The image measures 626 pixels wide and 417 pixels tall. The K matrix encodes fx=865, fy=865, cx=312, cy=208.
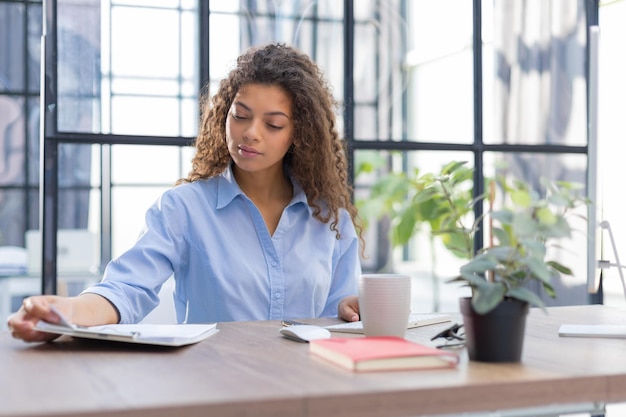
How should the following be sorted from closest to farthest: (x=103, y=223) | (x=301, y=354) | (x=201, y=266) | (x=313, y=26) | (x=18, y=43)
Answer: (x=301, y=354)
(x=201, y=266)
(x=103, y=223)
(x=313, y=26)
(x=18, y=43)

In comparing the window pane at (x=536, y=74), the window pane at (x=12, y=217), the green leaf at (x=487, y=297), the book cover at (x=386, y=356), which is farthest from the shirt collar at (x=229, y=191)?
the window pane at (x=12, y=217)

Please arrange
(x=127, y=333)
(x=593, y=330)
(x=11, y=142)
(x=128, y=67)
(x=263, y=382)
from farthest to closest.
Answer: (x=11, y=142), (x=128, y=67), (x=593, y=330), (x=127, y=333), (x=263, y=382)

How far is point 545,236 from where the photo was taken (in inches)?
50.0

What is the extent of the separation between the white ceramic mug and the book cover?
0.65ft

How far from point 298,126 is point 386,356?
1119 mm

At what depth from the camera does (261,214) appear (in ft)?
7.31

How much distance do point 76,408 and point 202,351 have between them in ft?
1.51

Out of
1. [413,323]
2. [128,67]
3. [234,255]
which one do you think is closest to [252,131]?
[234,255]

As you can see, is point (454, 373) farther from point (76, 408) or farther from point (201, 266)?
point (201, 266)

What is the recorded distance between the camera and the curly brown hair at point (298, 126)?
2.25 metres

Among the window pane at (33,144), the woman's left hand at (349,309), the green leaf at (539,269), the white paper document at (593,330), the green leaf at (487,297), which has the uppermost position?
the window pane at (33,144)

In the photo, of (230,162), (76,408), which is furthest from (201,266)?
(76,408)

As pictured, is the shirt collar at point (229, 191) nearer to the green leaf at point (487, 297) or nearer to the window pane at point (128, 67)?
the window pane at point (128, 67)

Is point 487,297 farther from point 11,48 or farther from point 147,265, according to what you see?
point 11,48
